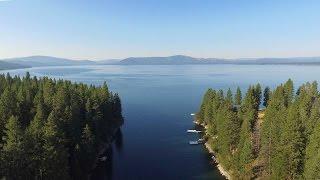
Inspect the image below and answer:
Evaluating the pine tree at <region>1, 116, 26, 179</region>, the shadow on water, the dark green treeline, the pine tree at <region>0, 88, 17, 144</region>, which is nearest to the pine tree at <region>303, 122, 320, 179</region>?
the dark green treeline

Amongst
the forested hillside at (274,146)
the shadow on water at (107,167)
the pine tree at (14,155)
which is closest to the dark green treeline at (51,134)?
the pine tree at (14,155)

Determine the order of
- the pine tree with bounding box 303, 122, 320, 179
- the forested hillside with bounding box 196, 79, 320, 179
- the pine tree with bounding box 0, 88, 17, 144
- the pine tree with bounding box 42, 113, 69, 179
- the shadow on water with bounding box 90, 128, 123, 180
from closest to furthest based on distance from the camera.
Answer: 1. the pine tree with bounding box 303, 122, 320, 179
2. the pine tree with bounding box 42, 113, 69, 179
3. the forested hillside with bounding box 196, 79, 320, 179
4. the pine tree with bounding box 0, 88, 17, 144
5. the shadow on water with bounding box 90, 128, 123, 180

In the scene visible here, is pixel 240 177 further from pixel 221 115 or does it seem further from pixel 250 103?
pixel 250 103

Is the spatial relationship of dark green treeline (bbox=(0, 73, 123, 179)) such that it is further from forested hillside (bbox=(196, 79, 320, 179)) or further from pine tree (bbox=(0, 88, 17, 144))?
forested hillside (bbox=(196, 79, 320, 179))

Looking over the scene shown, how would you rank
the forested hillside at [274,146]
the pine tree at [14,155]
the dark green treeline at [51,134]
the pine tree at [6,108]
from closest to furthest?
1. the pine tree at [14,155]
2. the dark green treeline at [51,134]
3. the forested hillside at [274,146]
4. the pine tree at [6,108]

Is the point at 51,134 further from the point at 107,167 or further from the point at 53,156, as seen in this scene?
the point at 107,167

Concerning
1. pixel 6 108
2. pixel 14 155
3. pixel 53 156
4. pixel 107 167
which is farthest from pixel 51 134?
pixel 107 167

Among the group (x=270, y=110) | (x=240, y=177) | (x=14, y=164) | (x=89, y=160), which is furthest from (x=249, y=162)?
(x=14, y=164)

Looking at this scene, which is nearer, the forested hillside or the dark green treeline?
the dark green treeline

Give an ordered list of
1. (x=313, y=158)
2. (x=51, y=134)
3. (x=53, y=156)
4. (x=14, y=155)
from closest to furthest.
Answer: (x=14, y=155), (x=313, y=158), (x=53, y=156), (x=51, y=134)

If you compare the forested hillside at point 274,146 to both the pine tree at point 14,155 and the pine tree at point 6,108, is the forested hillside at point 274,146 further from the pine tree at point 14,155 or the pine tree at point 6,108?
the pine tree at point 6,108
